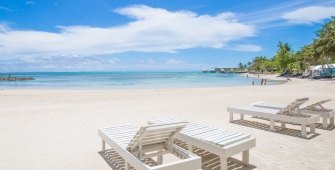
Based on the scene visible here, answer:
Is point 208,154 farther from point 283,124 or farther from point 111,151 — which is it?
point 283,124

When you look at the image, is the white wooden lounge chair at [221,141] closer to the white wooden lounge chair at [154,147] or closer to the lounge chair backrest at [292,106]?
the white wooden lounge chair at [154,147]

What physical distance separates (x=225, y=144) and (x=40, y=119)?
7082 mm

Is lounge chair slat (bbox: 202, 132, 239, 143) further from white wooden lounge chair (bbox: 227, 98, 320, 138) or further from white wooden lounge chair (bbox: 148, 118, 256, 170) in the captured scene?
white wooden lounge chair (bbox: 227, 98, 320, 138)

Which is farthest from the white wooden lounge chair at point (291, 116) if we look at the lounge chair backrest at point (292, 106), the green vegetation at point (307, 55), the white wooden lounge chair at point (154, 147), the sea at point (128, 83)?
the green vegetation at point (307, 55)

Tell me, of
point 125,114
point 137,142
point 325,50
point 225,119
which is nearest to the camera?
point 137,142

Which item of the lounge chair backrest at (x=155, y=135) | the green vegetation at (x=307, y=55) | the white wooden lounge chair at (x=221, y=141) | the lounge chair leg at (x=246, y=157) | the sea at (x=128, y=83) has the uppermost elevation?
the green vegetation at (x=307, y=55)

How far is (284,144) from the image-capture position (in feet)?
17.4

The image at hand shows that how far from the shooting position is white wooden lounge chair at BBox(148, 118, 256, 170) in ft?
12.2

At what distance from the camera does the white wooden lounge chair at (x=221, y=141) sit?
12.2ft

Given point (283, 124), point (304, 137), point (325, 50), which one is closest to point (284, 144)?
point (304, 137)

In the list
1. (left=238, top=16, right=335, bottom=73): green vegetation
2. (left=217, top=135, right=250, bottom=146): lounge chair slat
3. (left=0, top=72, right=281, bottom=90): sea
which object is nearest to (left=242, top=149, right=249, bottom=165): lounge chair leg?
(left=217, top=135, right=250, bottom=146): lounge chair slat

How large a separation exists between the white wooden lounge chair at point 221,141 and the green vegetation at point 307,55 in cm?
4021

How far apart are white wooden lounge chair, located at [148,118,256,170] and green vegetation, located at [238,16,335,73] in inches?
1583

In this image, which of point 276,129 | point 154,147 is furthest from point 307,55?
point 154,147
